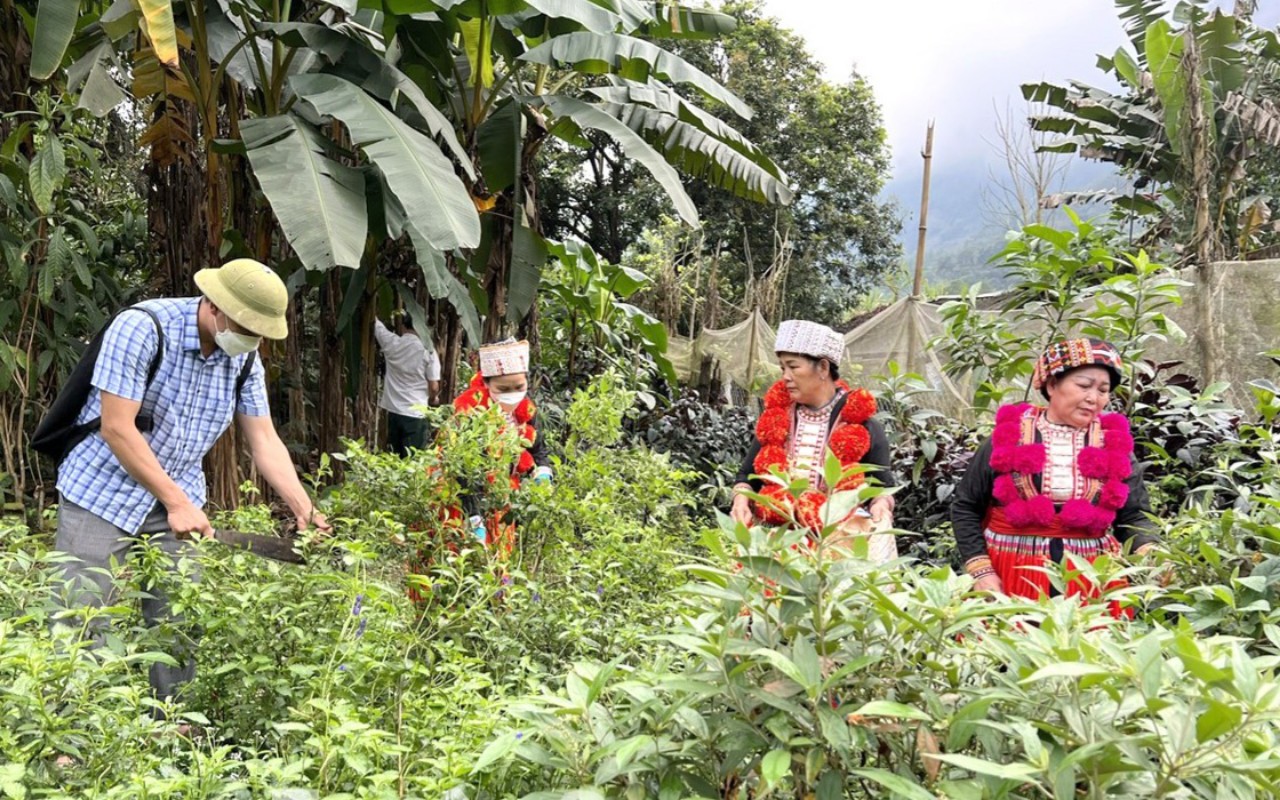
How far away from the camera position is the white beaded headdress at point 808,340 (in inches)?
132

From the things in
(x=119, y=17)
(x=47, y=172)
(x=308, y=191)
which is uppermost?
(x=119, y=17)

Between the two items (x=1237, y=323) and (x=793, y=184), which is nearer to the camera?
(x=1237, y=323)

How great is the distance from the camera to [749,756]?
1221mm

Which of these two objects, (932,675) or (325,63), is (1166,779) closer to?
(932,675)

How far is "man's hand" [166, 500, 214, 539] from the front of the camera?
103 inches

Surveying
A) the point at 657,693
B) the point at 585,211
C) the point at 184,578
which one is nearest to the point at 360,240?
the point at 184,578

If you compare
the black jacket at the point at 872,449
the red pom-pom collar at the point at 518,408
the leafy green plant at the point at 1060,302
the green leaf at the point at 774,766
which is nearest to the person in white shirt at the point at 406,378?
the red pom-pom collar at the point at 518,408

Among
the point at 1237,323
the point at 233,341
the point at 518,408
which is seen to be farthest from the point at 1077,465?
the point at 1237,323

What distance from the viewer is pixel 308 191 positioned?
12.8ft

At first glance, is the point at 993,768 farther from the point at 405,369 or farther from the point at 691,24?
the point at 405,369

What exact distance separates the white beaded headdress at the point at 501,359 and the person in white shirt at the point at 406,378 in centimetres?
265

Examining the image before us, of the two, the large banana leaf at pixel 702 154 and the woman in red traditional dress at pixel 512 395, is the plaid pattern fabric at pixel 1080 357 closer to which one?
the woman in red traditional dress at pixel 512 395

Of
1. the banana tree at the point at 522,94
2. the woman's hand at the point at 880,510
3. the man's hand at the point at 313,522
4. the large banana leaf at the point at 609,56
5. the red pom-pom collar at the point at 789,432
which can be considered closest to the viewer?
the man's hand at the point at 313,522

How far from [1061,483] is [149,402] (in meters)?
2.70
